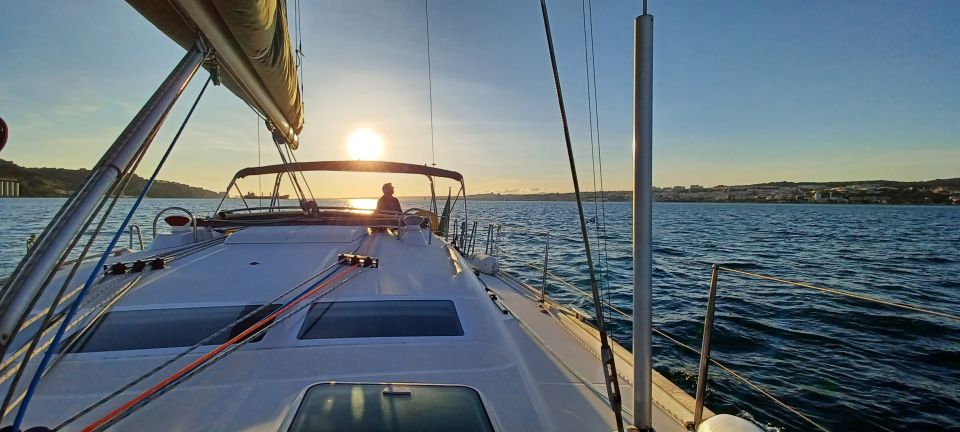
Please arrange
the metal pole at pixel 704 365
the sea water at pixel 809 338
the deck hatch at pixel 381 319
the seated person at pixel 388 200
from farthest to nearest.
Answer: the seated person at pixel 388 200 → the sea water at pixel 809 338 → the deck hatch at pixel 381 319 → the metal pole at pixel 704 365

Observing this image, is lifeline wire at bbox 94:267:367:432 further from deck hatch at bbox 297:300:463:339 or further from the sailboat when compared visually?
deck hatch at bbox 297:300:463:339

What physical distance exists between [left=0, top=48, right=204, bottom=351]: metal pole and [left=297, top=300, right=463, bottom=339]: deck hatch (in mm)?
1359

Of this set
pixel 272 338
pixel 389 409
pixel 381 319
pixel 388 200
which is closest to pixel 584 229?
pixel 389 409

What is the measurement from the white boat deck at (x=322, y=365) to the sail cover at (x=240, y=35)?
138 cm

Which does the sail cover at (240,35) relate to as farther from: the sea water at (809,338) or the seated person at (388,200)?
the seated person at (388,200)

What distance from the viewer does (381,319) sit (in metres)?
2.83

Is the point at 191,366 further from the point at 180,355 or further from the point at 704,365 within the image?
the point at 704,365

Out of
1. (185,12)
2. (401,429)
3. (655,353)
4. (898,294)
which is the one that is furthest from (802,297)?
(185,12)

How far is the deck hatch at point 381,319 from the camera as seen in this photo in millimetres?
2668

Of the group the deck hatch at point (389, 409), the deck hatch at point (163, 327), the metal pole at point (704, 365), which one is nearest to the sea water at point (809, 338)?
the metal pole at point (704, 365)

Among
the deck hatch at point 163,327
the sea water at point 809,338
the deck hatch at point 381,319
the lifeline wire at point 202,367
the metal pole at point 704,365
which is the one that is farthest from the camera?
the sea water at point 809,338

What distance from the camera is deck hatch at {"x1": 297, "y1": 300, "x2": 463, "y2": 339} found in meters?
2.67

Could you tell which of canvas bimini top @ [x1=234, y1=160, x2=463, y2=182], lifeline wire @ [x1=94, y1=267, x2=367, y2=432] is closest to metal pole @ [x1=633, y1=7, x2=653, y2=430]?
lifeline wire @ [x1=94, y1=267, x2=367, y2=432]

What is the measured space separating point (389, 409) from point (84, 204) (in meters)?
1.20
